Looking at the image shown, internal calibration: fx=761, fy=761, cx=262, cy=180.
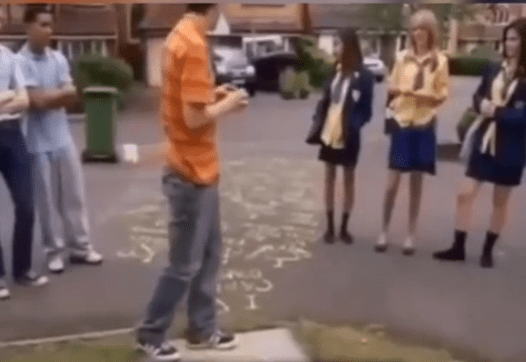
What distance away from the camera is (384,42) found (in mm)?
1560

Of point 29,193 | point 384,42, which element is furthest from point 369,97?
point 29,193

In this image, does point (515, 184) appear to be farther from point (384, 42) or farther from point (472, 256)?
point (384, 42)

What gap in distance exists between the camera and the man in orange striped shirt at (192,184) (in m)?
1.49

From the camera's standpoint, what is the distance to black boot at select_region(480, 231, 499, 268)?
1659 mm

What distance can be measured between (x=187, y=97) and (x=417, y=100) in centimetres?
47

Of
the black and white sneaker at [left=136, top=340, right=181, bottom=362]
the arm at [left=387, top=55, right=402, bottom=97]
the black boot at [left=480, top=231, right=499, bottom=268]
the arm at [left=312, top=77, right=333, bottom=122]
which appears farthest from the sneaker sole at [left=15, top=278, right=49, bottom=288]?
the black boot at [left=480, top=231, right=499, bottom=268]

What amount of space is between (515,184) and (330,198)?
1.30 feet

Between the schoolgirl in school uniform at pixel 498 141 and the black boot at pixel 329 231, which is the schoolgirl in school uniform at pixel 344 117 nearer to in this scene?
the black boot at pixel 329 231

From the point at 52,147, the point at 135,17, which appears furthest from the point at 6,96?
the point at 135,17

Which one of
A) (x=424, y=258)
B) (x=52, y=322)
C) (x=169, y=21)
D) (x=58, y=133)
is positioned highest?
(x=169, y=21)

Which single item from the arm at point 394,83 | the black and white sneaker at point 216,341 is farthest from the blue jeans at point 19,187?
the arm at point 394,83

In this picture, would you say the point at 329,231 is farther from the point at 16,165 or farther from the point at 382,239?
the point at 16,165

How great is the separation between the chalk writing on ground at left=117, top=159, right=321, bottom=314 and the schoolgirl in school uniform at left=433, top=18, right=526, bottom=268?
312 mm

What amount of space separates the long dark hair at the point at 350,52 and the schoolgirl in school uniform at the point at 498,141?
26 cm
